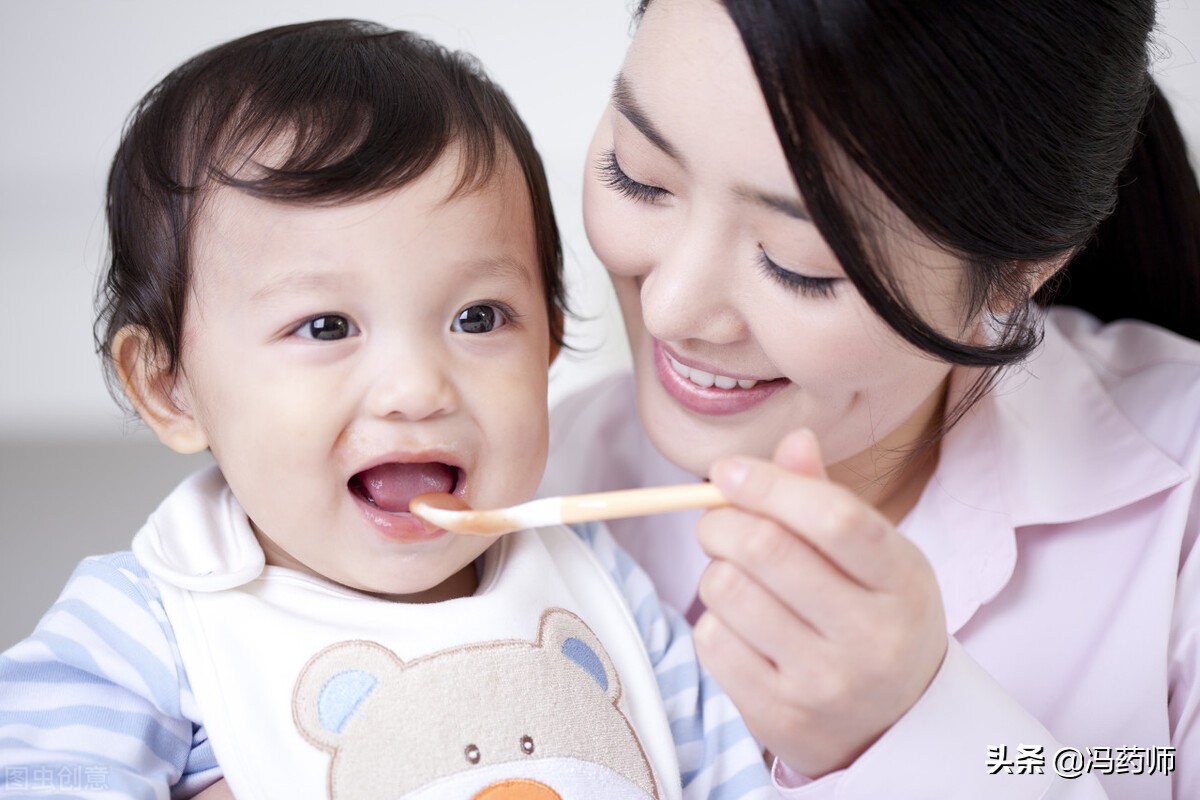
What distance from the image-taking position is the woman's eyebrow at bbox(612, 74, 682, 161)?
123 cm

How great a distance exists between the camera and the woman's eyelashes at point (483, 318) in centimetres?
136

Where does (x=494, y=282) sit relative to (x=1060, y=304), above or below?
above

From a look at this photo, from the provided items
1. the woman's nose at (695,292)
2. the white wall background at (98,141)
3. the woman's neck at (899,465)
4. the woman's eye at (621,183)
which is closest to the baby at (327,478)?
the woman's eye at (621,183)

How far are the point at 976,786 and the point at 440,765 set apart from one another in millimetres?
581

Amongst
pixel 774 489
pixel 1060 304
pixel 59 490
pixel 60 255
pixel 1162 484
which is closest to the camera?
pixel 774 489

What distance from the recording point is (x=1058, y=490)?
1613 mm

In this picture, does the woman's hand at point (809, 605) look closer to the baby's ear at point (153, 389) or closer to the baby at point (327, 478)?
the baby at point (327, 478)

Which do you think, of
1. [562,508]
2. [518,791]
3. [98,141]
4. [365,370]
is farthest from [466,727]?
[98,141]

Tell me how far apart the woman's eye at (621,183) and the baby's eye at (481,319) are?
209 mm

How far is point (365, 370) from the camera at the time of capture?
1273mm

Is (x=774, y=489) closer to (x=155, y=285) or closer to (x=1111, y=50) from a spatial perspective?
(x=1111, y=50)

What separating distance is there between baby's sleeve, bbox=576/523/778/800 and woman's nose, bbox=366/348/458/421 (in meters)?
0.48

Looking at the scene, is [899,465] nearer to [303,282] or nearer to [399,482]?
[399,482]

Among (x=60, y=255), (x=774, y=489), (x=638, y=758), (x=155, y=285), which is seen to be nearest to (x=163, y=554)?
(x=155, y=285)
